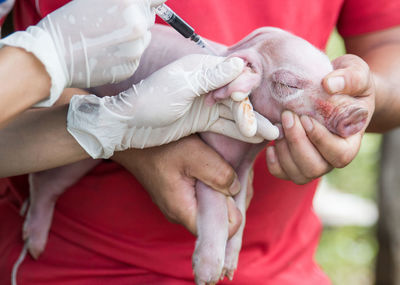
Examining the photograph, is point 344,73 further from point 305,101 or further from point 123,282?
point 123,282

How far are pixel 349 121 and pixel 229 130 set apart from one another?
33cm

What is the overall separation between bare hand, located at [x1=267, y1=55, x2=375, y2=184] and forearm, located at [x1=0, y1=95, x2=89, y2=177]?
550 mm

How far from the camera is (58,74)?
1270 millimetres

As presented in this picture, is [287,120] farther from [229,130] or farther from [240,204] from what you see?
[240,204]

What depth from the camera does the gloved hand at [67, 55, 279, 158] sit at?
4.66ft

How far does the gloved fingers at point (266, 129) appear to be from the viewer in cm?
146

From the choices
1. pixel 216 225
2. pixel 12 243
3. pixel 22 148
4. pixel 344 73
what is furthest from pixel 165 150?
pixel 12 243

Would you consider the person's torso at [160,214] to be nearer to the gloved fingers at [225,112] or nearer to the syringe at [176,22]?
the syringe at [176,22]

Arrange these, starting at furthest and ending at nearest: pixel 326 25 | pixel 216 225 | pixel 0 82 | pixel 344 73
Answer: pixel 326 25 < pixel 216 225 < pixel 344 73 < pixel 0 82

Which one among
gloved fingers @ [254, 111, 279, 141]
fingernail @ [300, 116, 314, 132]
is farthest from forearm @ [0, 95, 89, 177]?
fingernail @ [300, 116, 314, 132]

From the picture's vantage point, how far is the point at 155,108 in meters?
1.42

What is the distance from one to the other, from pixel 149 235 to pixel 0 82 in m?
0.78

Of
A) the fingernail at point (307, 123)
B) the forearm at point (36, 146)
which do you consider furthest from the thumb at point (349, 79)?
the forearm at point (36, 146)

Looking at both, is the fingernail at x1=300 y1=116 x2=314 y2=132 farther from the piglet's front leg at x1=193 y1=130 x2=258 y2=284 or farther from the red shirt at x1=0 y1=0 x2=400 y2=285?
the red shirt at x1=0 y1=0 x2=400 y2=285
